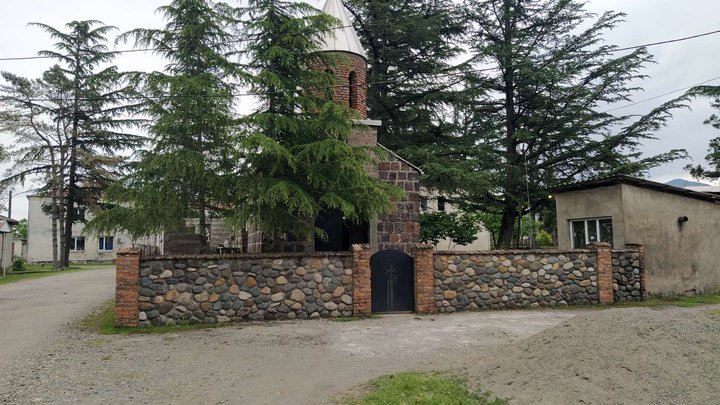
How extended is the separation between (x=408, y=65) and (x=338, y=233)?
1075 centimetres

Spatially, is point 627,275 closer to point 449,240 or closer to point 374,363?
point 374,363

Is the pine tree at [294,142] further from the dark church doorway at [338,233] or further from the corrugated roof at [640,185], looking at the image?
the corrugated roof at [640,185]

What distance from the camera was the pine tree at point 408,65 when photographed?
22031mm

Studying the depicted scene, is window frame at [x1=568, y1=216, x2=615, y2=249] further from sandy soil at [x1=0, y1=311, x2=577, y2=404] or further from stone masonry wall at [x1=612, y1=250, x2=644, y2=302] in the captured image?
sandy soil at [x1=0, y1=311, x2=577, y2=404]

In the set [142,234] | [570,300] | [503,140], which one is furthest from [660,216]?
[142,234]

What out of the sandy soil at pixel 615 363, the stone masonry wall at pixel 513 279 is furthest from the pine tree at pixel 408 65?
the sandy soil at pixel 615 363

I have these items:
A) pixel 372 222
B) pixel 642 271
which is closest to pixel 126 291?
pixel 372 222

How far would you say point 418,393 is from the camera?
5422mm

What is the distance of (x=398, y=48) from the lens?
74.5ft

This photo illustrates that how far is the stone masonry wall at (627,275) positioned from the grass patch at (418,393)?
9132 millimetres

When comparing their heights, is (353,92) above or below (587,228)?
above

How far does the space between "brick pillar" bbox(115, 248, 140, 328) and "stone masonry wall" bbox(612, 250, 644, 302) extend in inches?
470

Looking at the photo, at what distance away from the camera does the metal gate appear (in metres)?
11.4

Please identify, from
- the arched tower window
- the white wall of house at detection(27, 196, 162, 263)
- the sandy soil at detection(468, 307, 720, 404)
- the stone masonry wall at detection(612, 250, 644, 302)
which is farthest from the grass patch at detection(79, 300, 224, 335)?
the white wall of house at detection(27, 196, 162, 263)
